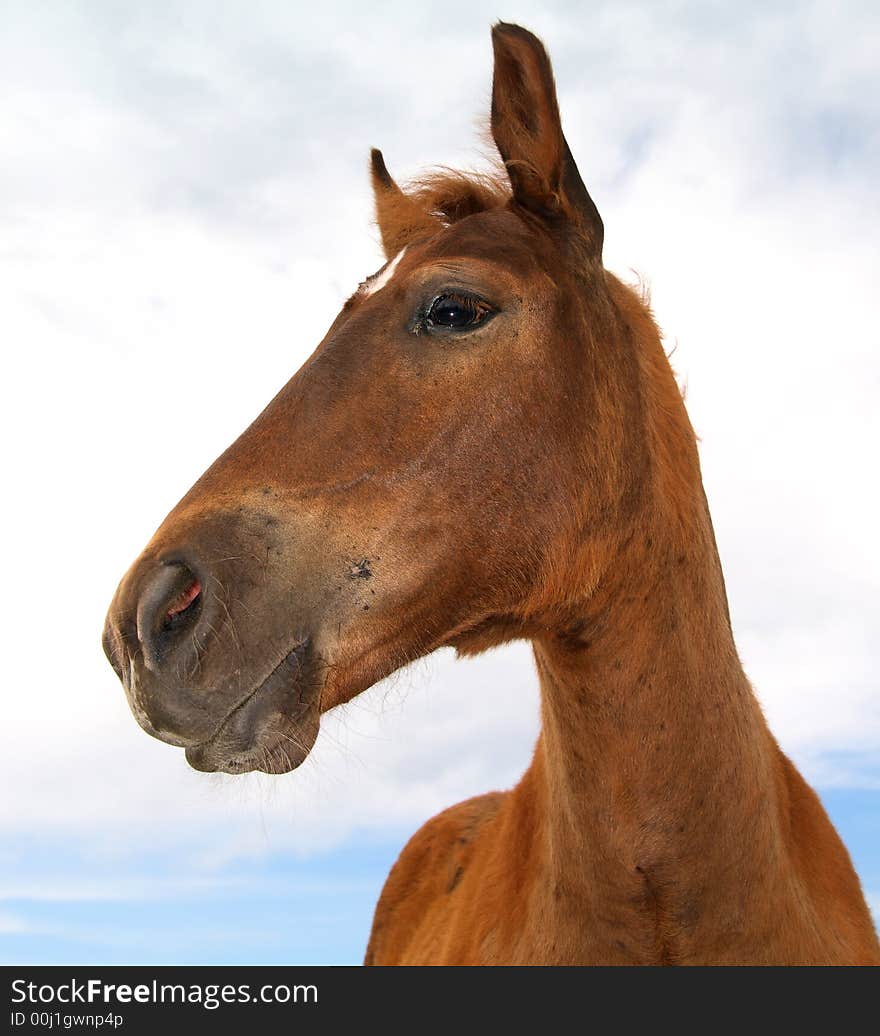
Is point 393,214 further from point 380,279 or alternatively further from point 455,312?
point 455,312

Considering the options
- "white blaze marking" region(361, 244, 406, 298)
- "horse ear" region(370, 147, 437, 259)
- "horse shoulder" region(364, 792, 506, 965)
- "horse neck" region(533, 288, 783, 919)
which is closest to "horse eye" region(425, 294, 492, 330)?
"white blaze marking" region(361, 244, 406, 298)

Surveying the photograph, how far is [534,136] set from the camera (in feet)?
11.9

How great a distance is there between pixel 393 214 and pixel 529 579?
81.4 inches

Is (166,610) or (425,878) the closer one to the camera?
(166,610)

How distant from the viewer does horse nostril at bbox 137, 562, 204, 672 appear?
2686mm

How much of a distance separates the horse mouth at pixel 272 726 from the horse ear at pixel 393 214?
184 centimetres

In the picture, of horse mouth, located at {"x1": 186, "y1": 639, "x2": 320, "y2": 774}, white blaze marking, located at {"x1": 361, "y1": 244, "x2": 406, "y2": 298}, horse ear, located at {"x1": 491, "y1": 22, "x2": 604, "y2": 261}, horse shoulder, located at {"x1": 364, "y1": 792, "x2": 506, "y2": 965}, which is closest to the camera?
horse mouth, located at {"x1": 186, "y1": 639, "x2": 320, "y2": 774}

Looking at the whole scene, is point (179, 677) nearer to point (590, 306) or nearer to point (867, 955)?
point (590, 306)

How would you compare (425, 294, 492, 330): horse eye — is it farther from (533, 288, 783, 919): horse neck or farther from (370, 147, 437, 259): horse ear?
(533, 288, 783, 919): horse neck

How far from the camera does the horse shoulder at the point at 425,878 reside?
18.2 feet

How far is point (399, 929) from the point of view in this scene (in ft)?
20.3

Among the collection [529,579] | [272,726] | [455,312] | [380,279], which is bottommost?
[272,726]

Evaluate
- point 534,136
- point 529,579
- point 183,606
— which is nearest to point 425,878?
point 529,579
